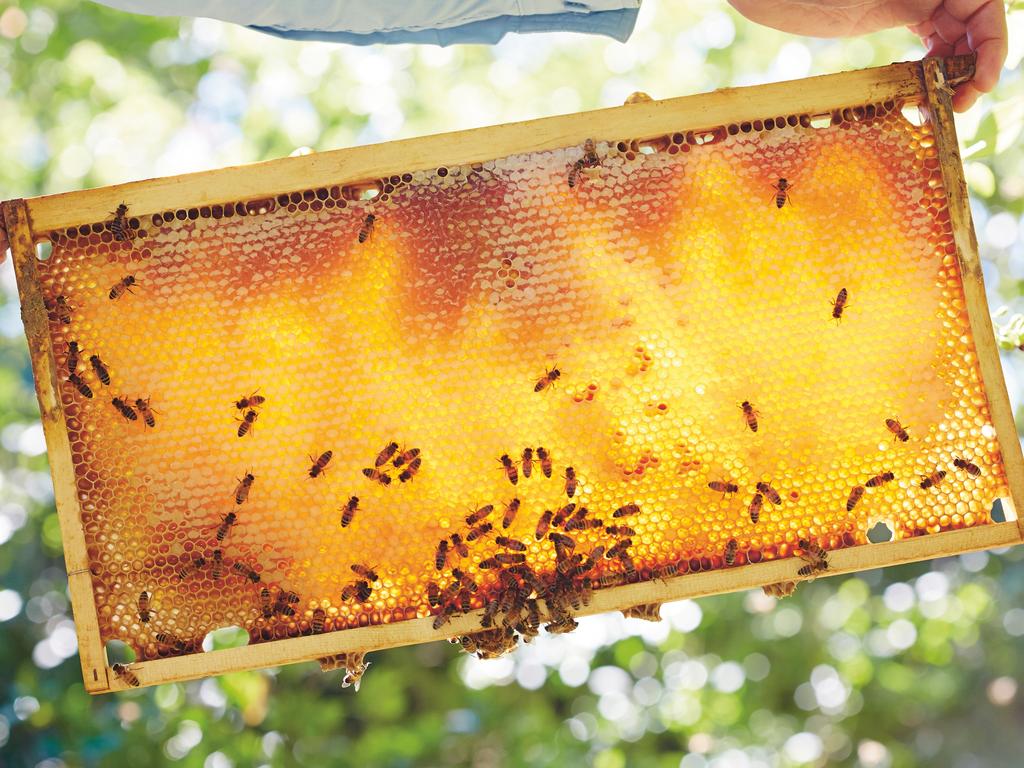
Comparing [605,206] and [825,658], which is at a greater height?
[605,206]

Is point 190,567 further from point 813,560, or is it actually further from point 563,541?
point 813,560

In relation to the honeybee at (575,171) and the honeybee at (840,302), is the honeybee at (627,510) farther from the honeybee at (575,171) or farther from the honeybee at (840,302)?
the honeybee at (575,171)

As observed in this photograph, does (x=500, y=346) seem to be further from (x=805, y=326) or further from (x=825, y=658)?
(x=825, y=658)

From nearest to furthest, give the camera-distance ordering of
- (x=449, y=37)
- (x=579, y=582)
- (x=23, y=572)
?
1. (x=579, y=582)
2. (x=449, y=37)
3. (x=23, y=572)

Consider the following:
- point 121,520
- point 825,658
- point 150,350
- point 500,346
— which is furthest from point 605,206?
point 825,658

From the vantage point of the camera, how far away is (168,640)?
251 centimetres

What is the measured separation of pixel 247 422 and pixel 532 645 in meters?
3.16

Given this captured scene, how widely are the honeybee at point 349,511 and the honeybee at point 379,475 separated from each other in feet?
0.28

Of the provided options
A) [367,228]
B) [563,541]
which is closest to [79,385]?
[367,228]

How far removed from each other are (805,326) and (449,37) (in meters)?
1.58

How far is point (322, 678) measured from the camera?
4754mm

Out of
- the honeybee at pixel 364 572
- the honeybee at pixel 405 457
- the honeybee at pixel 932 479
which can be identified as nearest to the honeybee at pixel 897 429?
the honeybee at pixel 932 479

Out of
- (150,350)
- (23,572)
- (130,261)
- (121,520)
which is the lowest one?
(23,572)

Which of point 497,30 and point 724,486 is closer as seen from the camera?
point 724,486
